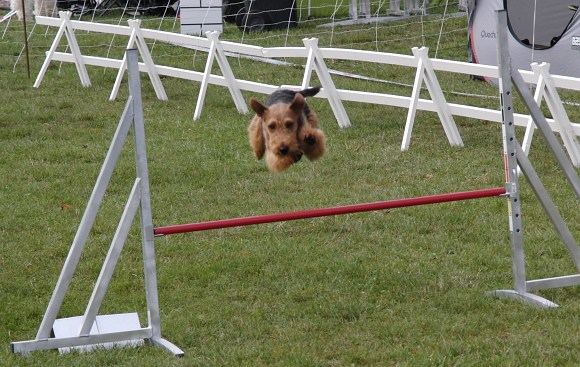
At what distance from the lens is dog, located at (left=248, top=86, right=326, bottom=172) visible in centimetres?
348

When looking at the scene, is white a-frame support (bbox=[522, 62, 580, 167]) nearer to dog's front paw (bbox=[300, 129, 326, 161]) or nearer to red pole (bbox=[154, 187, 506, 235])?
red pole (bbox=[154, 187, 506, 235])

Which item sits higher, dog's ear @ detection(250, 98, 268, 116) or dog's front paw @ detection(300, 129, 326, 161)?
dog's ear @ detection(250, 98, 268, 116)

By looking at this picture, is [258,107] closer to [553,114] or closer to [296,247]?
[296,247]

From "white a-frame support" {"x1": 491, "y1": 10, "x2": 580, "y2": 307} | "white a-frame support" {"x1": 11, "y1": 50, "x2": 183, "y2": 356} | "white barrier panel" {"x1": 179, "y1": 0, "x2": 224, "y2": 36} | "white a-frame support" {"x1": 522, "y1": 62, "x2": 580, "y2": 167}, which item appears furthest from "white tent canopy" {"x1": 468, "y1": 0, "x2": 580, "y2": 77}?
"white a-frame support" {"x1": 11, "y1": 50, "x2": 183, "y2": 356}

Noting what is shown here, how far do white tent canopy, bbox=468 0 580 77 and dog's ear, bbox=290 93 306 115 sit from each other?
321 inches

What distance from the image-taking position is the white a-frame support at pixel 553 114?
806cm

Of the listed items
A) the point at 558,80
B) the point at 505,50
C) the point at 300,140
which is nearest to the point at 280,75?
the point at 558,80

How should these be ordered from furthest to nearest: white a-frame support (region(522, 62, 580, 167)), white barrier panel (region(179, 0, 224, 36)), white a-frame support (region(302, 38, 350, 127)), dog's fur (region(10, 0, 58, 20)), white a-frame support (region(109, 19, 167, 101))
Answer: dog's fur (region(10, 0, 58, 20))
white barrier panel (region(179, 0, 224, 36))
white a-frame support (region(109, 19, 167, 101))
white a-frame support (region(522, 62, 580, 167))
white a-frame support (region(302, 38, 350, 127))

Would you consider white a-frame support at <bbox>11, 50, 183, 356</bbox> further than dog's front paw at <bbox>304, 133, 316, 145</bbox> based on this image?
Yes

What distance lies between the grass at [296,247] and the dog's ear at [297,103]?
1.77 metres

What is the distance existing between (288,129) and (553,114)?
5.12 metres

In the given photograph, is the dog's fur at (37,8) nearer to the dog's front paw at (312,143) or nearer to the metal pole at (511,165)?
the metal pole at (511,165)

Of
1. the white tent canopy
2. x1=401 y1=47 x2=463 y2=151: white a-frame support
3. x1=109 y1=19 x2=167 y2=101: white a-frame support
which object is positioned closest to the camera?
x1=401 y1=47 x2=463 y2=151: white a-frame support

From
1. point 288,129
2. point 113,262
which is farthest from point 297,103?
point 113,262
